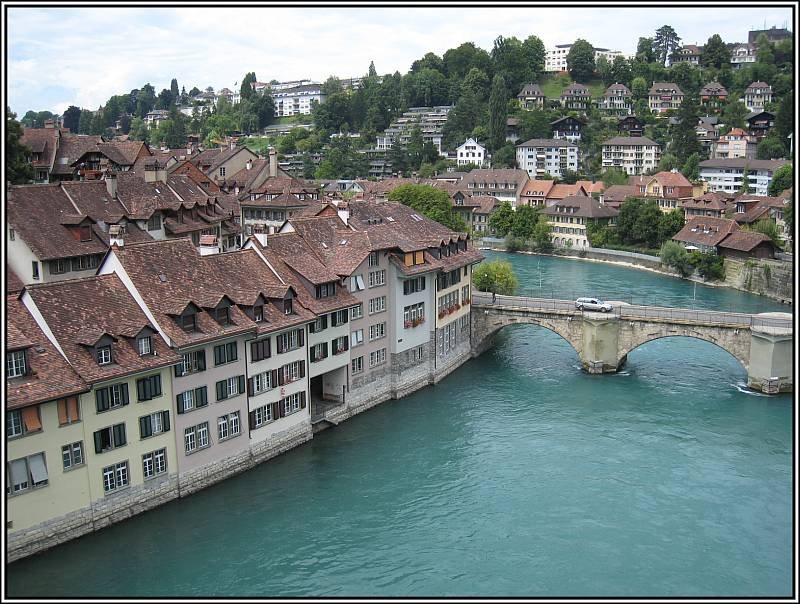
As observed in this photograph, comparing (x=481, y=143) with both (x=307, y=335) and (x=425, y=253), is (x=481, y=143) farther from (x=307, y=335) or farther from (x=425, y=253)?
(x=307, y=335)

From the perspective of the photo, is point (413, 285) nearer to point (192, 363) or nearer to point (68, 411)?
point (192, 363)

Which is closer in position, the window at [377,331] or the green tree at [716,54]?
the window at [377,331]

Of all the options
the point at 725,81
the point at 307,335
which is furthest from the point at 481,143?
the point at 307,335

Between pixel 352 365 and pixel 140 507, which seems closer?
pixel 140 507

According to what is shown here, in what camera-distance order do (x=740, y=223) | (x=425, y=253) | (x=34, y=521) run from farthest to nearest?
(x=740, y=223), (x=425, y=253), (x=34, y=521)

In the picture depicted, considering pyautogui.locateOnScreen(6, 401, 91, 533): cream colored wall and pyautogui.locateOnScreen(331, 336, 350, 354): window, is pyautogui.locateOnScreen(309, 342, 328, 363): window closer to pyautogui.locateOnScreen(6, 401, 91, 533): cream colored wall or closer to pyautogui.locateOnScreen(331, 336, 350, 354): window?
pyautogui.locateOnScreen(331, 336, 350, 354): window

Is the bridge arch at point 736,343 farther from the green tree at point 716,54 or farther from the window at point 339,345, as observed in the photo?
the green tree at point 716,54

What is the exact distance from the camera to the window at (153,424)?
33312 millimetres

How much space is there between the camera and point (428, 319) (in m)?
51.9

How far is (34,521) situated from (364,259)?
22335mm

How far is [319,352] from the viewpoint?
4312cm

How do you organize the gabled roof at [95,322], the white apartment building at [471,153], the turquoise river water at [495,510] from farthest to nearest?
the white apartment building at [471,153] → the gabled roof at [95,322] → the turquoise river water at [495,510]

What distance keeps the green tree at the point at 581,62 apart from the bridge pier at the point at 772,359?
151 m

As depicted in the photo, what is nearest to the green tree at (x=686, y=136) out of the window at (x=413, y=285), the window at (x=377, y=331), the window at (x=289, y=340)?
the window at (x=413, y=285)
